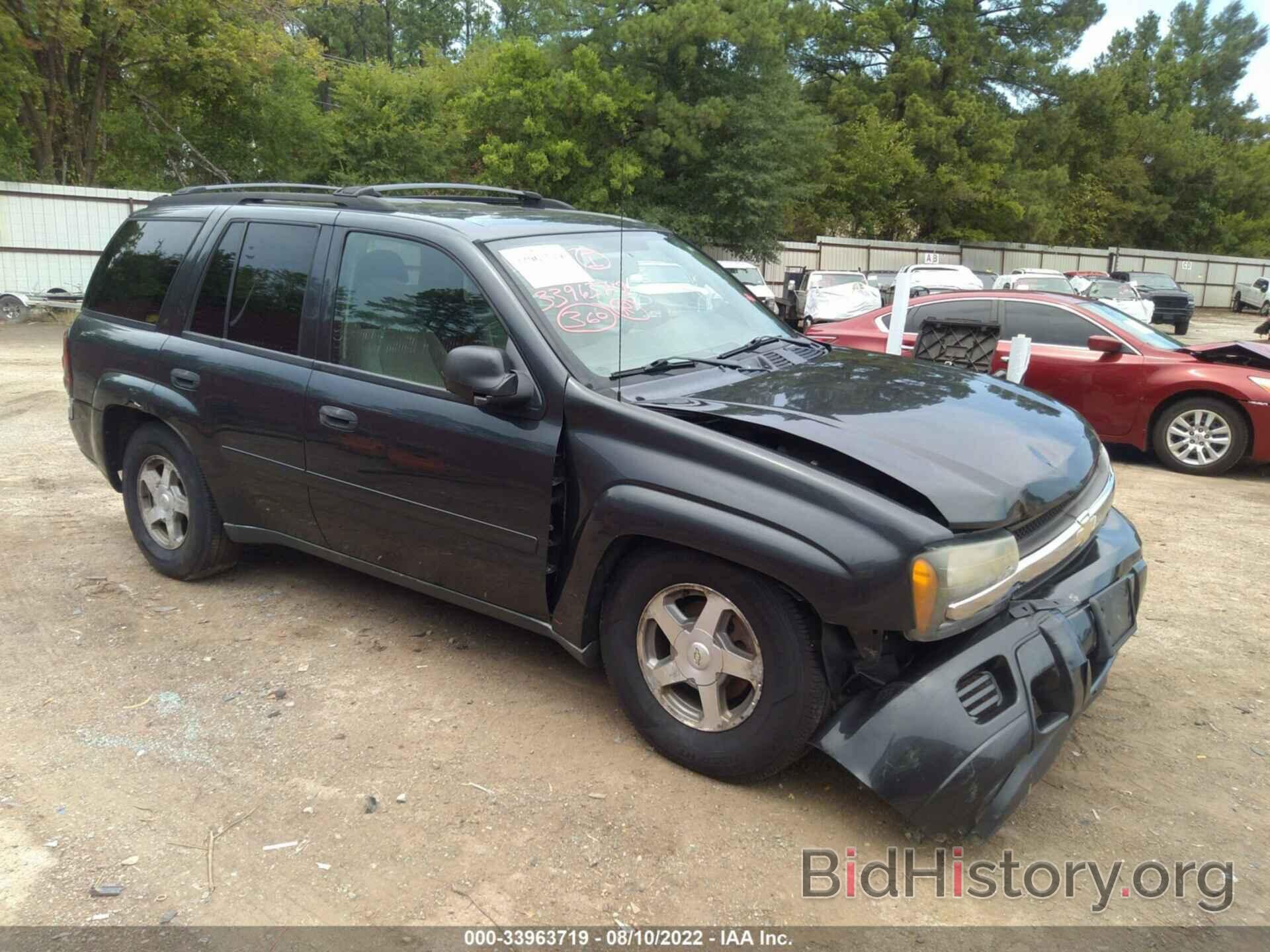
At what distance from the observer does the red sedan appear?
833cm

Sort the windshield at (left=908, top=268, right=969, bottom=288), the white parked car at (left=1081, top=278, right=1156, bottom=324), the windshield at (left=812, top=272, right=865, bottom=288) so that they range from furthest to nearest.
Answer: the white parked car at (left=1081, top=278, right=1156, bottom=324)
the windshield at (left=812, top=272, right=865, bottom=288)
the windshield at (left=908, top=268, right=969, bottom=288)

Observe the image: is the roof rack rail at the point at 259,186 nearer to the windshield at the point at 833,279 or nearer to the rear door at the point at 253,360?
the rear door at the point at 253,360

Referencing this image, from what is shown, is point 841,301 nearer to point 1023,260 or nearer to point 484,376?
point 484,376

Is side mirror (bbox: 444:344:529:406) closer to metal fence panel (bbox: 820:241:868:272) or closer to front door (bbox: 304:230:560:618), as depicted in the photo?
front door (bbox: 304:230:560:618)

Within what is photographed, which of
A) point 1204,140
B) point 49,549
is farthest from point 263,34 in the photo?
point 1204,140

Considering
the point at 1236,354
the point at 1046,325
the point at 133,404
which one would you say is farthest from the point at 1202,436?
the point at 133,404

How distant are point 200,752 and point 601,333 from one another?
2118 mm

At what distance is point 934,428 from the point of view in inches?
135

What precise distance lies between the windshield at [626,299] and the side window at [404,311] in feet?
0.66

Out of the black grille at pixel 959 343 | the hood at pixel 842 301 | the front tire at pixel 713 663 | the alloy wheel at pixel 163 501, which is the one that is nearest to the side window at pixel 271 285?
the alloy wheel at pixel 163 501

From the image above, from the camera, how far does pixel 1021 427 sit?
3.63 m

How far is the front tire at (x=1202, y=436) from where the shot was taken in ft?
27.3

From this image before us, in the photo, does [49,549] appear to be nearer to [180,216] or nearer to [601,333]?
[180,216]

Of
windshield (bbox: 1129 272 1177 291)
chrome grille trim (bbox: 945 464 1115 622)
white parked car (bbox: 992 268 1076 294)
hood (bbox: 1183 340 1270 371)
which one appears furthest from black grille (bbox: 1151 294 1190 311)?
chrome grille trim (bbox: 945 464 1115 622)
